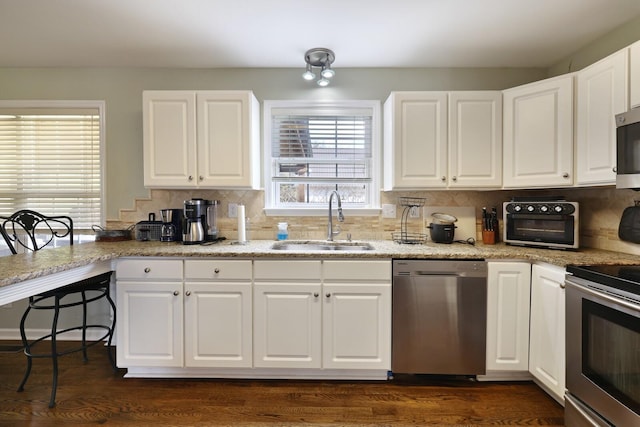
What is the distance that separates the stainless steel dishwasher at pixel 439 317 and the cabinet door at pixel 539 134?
794 mm

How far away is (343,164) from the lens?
2.77m

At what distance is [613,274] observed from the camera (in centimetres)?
143

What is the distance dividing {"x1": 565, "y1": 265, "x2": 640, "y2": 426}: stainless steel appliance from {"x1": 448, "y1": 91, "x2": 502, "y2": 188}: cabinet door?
0.93 meters

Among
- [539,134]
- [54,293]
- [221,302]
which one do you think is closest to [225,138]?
[221,302]

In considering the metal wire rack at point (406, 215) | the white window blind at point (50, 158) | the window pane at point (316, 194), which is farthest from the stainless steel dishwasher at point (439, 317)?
the white window blind at point (50, 158)

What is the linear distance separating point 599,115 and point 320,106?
1.95 m

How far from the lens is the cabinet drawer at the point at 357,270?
2010 mm

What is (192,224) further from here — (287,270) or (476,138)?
(476,138)

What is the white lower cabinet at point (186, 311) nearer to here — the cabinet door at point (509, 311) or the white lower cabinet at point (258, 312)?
the white lower cabinet at point (258, 312)

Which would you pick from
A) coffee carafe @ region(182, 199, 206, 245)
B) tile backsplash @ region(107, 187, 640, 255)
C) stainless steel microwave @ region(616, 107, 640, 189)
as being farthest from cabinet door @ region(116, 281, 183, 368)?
stainless steel microwave @ region(616, 107, 640, 189)

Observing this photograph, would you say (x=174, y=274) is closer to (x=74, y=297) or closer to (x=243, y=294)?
(x=243, y=294)

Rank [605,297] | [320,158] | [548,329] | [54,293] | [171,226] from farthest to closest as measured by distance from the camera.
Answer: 1. [320,158]
2. [171,226]
3. [54,293]
4. [548,329]
5. [605,297]

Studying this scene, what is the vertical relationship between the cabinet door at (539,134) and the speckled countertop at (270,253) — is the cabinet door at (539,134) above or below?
above

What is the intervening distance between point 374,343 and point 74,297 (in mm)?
2669
